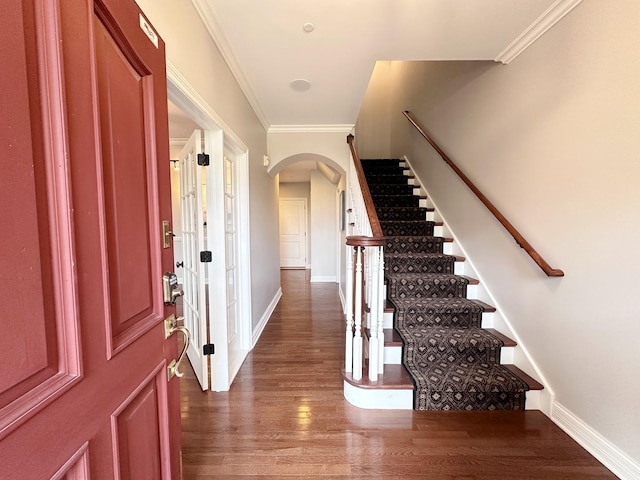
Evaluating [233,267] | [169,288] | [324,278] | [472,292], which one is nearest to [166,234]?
[169,288]

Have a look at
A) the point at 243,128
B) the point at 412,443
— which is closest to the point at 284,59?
the point at 243,128

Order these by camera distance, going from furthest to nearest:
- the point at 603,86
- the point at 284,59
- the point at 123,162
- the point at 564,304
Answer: the point at 284,59
the point at 564,304
the point at 603,86
the point at 123,162

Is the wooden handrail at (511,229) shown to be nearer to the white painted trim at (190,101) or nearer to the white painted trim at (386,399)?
the white painted trim at (386,399)

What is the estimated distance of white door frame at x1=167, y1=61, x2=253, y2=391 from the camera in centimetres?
141

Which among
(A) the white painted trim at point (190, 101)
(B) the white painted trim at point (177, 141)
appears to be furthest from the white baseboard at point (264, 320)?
(B) the white painted trim at point (177, 141)

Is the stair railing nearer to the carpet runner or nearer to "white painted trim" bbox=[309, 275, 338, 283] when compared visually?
the carpet runner

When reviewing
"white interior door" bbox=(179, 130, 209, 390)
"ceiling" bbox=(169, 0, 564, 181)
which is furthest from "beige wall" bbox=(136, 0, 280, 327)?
"white interior door" bbox=(179, 130, 209, 390)

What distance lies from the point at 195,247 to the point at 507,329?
2533mm

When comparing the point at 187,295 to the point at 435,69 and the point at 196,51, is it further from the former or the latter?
the point at 435,69

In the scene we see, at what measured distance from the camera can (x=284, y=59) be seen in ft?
6.57

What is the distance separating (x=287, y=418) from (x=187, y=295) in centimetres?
145

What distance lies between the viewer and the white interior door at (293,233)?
298 inches

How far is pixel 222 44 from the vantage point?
1795 mm

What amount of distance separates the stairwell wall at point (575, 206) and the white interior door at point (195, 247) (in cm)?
230
